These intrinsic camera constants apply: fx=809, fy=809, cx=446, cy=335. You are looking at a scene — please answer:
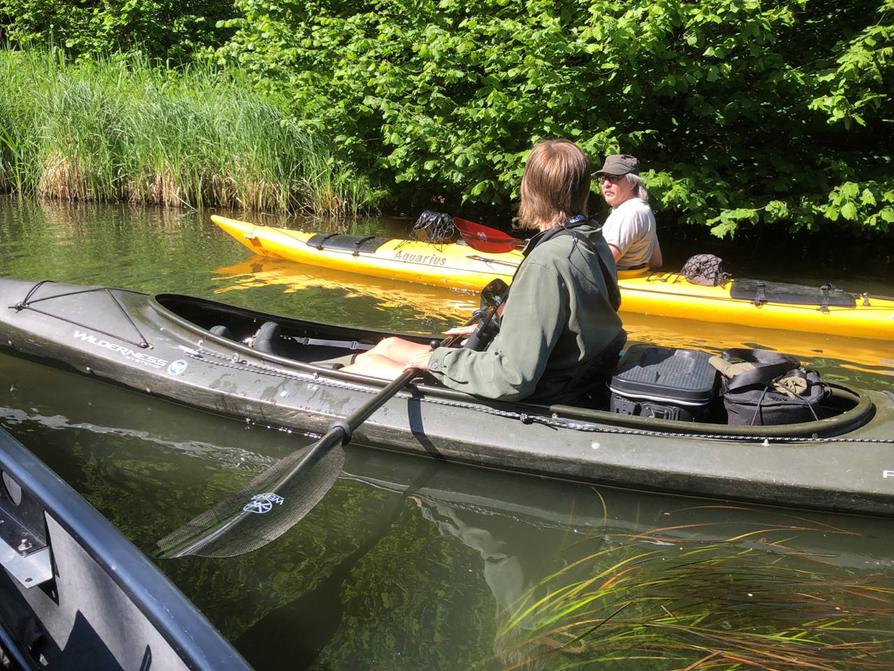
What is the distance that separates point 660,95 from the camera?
8.28 metres

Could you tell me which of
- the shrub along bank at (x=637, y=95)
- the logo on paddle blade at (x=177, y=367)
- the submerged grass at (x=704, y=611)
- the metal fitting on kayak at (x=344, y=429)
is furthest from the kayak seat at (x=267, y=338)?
the shrub along bank at (x=637, y=95)

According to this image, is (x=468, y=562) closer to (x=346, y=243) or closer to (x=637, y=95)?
(x=346, y=243)

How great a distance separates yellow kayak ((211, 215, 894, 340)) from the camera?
6039 mm

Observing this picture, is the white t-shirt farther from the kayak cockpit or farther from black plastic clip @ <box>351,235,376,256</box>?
black plastic clip @ <box>351,235,376,256</box>

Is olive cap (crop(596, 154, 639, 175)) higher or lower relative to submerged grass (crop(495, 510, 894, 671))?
higher

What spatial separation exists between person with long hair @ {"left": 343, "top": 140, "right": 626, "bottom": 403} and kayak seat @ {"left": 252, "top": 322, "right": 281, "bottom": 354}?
1.33 metres

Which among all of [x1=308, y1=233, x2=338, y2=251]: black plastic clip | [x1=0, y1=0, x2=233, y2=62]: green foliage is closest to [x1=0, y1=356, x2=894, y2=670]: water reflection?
[x1=308, y1=233, x2=338, y2=251]: black plastic clip

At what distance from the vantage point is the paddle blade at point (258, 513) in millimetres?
2582

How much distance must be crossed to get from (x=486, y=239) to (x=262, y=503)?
475 cm

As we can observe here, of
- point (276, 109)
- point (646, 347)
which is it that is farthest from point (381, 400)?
point (276, 109)

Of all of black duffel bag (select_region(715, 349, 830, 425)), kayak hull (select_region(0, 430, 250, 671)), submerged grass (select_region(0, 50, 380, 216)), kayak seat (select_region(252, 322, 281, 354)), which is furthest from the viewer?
submerged grass (select_region(0, 50, 380, 216))

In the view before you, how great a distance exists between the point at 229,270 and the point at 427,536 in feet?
17.2

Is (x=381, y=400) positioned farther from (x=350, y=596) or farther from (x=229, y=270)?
(x=229, y=270)

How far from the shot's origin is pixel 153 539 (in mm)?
3205
